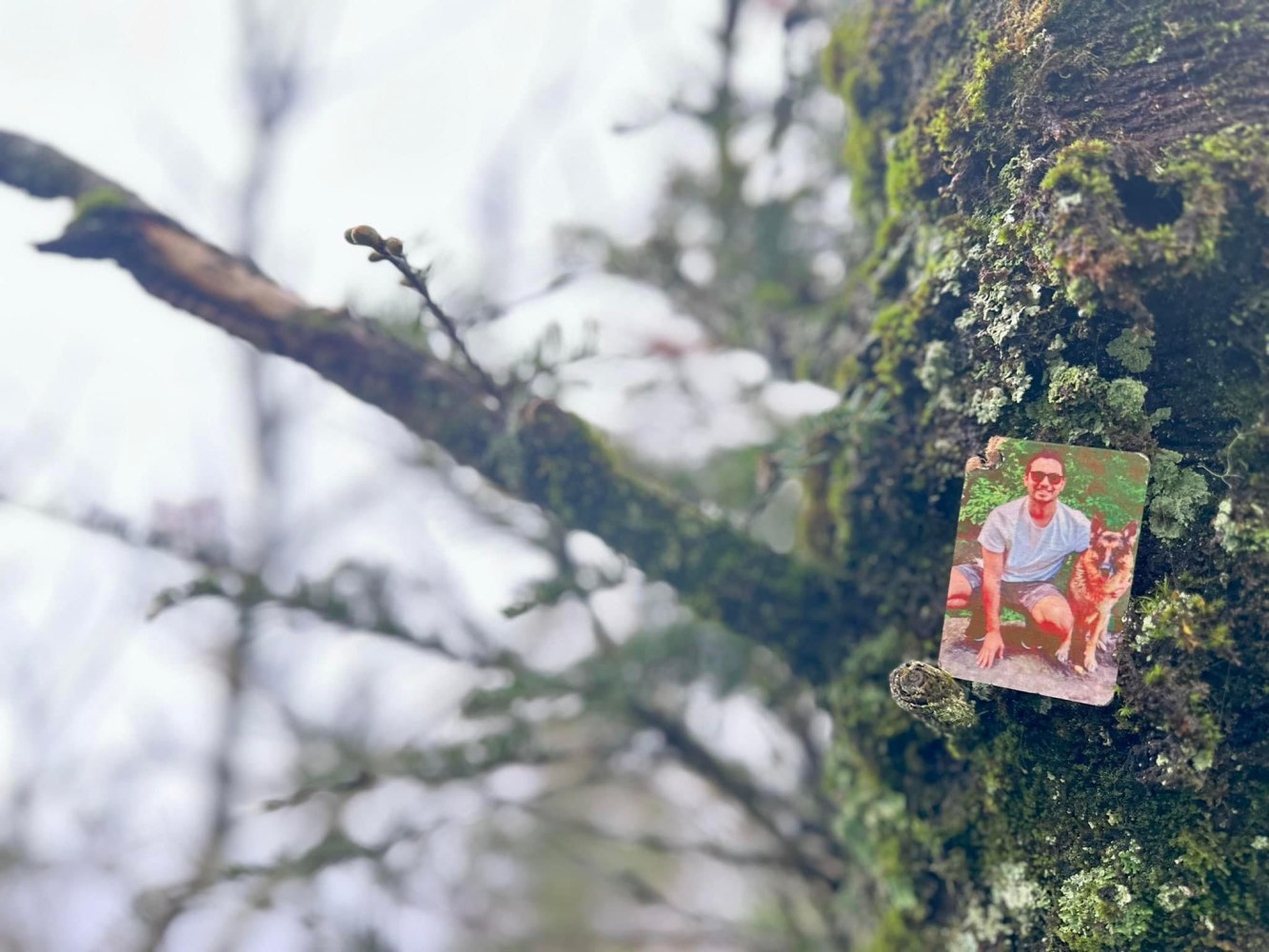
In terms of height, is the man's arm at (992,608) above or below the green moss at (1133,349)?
below

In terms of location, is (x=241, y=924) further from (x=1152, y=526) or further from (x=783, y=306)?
(x=1152, y=526)

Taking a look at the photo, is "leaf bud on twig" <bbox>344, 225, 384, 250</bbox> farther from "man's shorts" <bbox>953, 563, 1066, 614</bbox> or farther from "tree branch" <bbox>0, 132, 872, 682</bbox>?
"man's shorts" <bbox>953, 563, 1066, 614</bbox>

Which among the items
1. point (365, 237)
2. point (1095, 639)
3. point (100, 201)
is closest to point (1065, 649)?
point (1095, 639)

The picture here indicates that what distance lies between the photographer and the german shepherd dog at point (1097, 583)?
52 centimetres

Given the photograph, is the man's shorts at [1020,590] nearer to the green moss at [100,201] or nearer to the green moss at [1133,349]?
the green moss at [1133,349]

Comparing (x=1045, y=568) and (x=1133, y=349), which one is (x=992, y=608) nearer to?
(x=1045, y=568)

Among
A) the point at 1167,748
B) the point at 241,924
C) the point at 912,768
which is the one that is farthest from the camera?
the point at 241,924

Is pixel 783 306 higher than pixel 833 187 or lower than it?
lower

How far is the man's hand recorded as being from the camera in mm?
544

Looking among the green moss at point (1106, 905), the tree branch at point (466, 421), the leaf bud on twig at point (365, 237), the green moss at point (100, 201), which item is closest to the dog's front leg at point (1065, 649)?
the green moss at point (1106, 905)

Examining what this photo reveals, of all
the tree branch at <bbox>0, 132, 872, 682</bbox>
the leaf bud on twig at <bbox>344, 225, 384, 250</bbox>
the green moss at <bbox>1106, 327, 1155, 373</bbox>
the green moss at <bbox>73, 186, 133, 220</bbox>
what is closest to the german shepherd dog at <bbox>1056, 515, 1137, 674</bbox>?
the green moss at <bbox>1106, 327, 1155, 373</bbox>

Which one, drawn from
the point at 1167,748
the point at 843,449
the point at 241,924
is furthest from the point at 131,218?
the point at 241,924

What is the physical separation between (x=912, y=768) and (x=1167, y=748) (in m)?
0.22

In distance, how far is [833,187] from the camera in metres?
1.25
